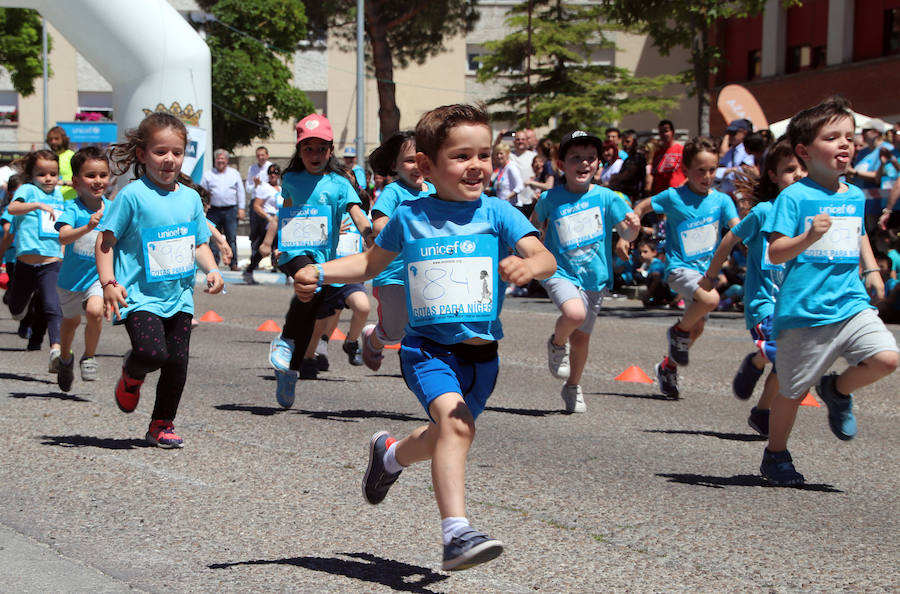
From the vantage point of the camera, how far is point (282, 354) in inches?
306

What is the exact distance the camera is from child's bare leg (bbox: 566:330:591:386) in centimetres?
828

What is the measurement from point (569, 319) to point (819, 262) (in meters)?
2.26

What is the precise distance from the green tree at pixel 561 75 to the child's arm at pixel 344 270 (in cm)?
3937

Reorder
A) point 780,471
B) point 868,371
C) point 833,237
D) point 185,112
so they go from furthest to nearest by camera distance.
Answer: point 185,112
point 780,471
point 833,237
point 868,371

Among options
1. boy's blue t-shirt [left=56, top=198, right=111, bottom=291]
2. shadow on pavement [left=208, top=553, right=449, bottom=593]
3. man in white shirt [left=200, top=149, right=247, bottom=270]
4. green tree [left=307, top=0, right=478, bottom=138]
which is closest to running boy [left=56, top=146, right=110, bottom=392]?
boy's blue t-shirt [left=56, top=198, right=111, bottom=291]

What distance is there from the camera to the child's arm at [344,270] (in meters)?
4.43

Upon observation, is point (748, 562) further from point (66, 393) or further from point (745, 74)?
point (745, 74)

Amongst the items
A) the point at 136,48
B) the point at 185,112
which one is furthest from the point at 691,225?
the point at 185,112

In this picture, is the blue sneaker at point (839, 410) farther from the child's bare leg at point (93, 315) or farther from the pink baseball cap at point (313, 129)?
the child's bare leg at point (93, 315)

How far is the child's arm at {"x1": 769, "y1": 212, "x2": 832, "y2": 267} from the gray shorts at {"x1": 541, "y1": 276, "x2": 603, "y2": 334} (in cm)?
186

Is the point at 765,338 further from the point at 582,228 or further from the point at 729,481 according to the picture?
the point at 582,228

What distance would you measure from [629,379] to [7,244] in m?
5.51

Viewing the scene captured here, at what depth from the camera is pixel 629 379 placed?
32.8ft

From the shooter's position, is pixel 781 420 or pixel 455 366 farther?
pixel 781 420
